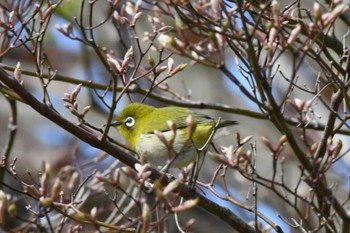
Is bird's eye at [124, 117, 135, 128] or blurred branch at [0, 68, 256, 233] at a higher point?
bird's eye at [124, 117, 135, 128]

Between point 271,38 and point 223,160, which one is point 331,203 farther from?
point 271,38

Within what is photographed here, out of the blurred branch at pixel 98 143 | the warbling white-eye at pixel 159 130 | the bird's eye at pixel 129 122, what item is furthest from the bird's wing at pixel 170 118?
the blurred branch at pixel 98 143

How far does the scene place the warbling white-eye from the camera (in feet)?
13.5

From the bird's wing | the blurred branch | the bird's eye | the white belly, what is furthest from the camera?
the bird's eye

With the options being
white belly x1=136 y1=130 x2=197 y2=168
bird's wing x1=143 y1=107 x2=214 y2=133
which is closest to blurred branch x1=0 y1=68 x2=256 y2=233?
white belly x1=136 y1=130 x2=197 y2=168

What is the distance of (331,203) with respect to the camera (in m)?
2.38

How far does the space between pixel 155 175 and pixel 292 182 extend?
4679 millimetres

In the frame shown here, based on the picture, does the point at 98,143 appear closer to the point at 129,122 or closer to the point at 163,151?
the point at 163,151

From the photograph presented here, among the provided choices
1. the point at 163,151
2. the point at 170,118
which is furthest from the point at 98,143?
the point at 170,118

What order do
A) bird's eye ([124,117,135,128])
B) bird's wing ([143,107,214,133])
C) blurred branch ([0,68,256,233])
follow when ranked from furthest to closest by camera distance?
bird's eye ([124,117,135,128]), bird's wing ([143,107,214,133]), blurred branch ([0,68,256,233])

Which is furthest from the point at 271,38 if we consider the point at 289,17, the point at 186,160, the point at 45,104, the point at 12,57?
the point at 12,57

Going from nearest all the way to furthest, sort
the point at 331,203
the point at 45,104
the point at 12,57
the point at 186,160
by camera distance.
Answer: the point at 331,203 → the point at 45,104 → the point at 186,160 → the point at 12,57

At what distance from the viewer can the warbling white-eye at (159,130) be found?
13.5 ft

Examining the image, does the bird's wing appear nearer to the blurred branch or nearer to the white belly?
the white belly
